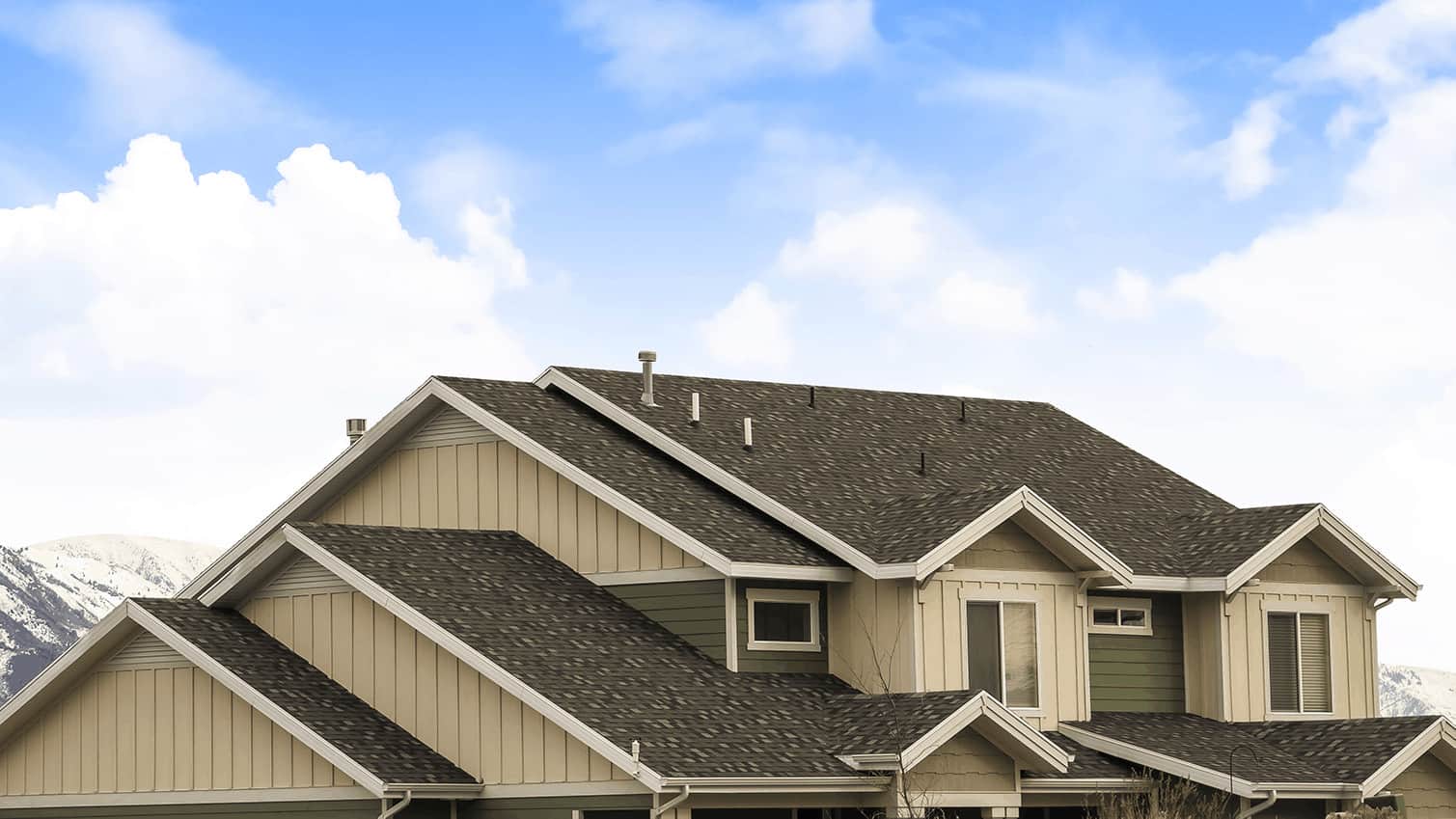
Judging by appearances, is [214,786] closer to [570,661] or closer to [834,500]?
[570,661]

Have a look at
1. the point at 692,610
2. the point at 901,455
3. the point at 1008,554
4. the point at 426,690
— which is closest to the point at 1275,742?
the point at 1008,554

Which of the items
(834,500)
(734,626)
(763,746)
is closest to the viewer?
(763,746)

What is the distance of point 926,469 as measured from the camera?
128 ft

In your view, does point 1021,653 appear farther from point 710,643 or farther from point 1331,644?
point 1331,644

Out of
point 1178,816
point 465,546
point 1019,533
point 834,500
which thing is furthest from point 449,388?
point 1178,816

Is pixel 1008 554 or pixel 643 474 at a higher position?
pixel 643 474

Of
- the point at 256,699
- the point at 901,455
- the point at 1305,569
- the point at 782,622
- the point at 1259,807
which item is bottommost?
the point at 1259,807

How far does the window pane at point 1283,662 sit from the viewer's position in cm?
3781

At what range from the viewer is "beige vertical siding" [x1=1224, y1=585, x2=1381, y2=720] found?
37250 millimetres

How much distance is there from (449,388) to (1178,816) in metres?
12.3

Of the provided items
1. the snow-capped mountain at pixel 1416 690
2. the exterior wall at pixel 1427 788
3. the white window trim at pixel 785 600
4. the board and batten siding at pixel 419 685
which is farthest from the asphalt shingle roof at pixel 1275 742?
the snow-capped mountain at pixel 1416 690

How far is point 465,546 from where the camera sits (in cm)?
3494

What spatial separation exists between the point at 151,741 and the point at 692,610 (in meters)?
7.31

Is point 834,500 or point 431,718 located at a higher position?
point 834,500
